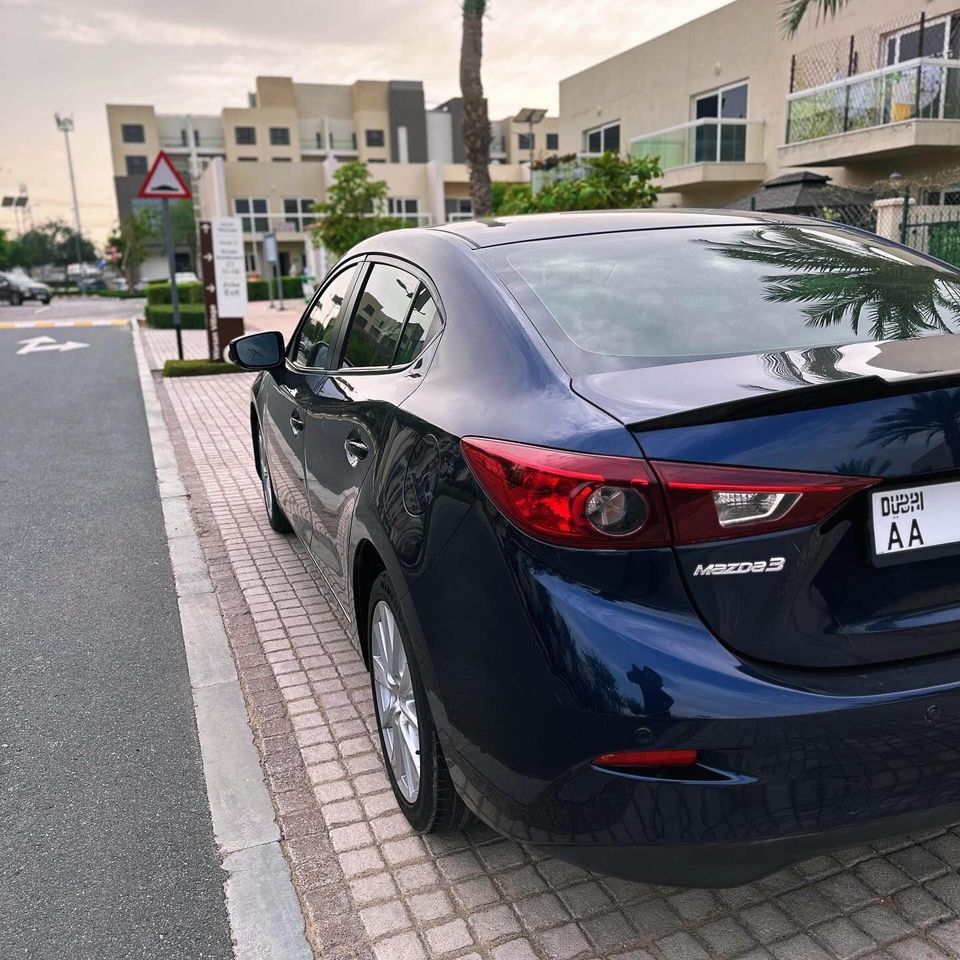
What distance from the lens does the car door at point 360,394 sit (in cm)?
273

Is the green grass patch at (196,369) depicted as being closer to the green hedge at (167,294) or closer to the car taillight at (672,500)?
the car taillight at (672,500)

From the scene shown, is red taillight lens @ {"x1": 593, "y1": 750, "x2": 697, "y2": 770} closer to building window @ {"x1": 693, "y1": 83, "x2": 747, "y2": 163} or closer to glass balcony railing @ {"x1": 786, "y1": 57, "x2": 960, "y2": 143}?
glass balcony railing @ {"x1": 786, "y1": 57, "x2": 960, "y2": 143}

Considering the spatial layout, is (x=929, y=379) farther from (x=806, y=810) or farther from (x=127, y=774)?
(x=127, y=774)

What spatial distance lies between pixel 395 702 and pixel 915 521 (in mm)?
1529

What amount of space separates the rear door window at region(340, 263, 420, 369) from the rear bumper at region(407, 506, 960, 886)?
1.28 metres

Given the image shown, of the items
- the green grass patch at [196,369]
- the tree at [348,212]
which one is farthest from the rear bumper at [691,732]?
the tree at [348,212]

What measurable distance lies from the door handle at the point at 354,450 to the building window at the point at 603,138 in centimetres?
2873

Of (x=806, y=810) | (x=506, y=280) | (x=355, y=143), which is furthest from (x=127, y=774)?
(x=355, y=143)

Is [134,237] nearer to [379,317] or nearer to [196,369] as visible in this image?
[196,369]

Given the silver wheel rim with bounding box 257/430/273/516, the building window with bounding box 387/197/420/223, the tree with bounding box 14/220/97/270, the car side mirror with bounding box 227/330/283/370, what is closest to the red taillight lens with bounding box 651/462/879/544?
the car side mirror with bounding box 227/330/283/370

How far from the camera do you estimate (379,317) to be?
3.20 meters

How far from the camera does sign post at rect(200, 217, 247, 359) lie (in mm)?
14000

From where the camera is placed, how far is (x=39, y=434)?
9391mm

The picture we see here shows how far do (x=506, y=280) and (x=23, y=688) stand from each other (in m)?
2.74
